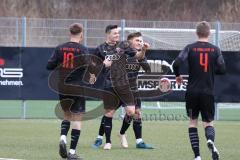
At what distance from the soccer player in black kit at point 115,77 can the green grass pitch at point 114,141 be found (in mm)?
538

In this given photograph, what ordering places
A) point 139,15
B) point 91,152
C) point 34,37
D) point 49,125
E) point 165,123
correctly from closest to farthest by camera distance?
point 91,152 < point 49,125 < point 165,123 < point 34,37 < point 139,15

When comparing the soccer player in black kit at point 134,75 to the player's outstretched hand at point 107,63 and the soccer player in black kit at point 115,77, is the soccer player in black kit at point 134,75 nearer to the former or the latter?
Answer: the soccer player in black kit at point 115,77

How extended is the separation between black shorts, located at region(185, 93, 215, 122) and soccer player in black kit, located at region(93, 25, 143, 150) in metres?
2.15

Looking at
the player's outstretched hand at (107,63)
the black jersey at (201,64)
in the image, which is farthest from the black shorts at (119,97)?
the black jersey at (201,64)

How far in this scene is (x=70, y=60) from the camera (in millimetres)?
11758

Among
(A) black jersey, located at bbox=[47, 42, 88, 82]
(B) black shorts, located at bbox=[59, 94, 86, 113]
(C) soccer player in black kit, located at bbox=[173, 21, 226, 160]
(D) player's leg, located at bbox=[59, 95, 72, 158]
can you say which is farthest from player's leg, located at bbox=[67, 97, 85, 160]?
(C) soccer player in black kit, located at bbox=[173, 21, 226, 160]

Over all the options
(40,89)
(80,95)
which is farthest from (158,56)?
(80,95)

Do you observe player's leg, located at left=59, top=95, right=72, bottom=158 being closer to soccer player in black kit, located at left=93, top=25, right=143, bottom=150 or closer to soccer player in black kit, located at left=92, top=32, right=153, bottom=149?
soccer player in black kit, located at left=93, top=25, right=143, bottom=150

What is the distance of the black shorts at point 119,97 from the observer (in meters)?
13.8

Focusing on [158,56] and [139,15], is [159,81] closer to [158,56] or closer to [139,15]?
[158,56]

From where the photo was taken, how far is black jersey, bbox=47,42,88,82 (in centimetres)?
1175

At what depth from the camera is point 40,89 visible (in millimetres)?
20266

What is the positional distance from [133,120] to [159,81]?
6.41 m

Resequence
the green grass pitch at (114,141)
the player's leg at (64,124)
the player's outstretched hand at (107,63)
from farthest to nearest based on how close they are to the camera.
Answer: the player's outstretched hand at (107,63) < the green grass pitch at (114,141) < the player's leg at (64,124)
